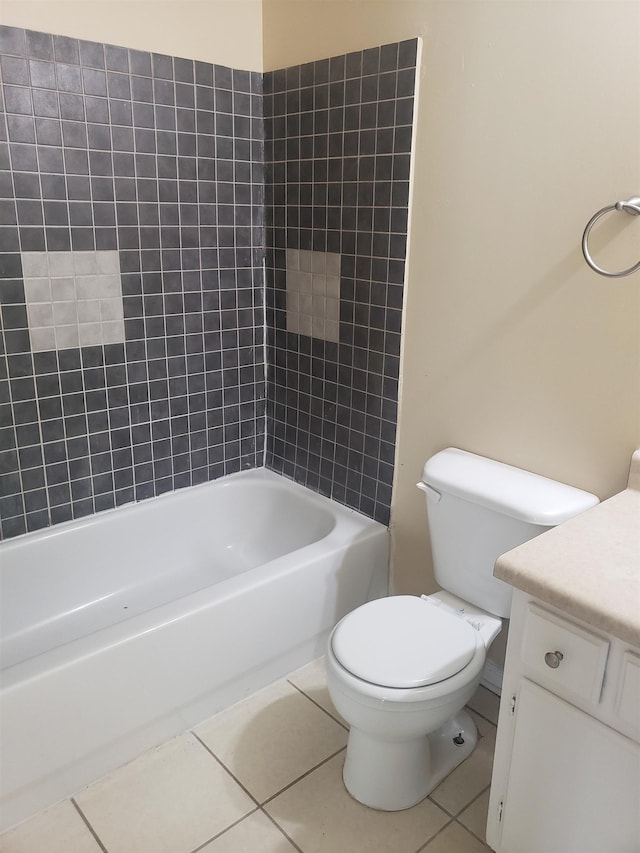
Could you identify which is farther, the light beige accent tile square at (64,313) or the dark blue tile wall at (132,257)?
the light beige accent tile square at (64,313)

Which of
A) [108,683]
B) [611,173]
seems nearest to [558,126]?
[611,173]

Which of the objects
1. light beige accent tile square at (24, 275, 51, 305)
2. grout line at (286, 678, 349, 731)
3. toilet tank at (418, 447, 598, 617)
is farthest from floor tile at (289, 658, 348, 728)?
light beige accent tile square at (24, 275, 51, 305)

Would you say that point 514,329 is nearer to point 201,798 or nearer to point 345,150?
point 345,150

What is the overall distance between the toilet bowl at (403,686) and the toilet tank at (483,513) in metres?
0.09

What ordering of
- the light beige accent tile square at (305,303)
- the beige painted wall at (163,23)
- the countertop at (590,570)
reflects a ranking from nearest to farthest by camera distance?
the countertop at (590,570), the beige painted wall at (163,23), the light beige accent tile square at (305,303)

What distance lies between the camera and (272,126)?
2.43m

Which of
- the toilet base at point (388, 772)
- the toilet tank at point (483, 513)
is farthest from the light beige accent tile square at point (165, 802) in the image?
the toilet tank at point (483, 513)

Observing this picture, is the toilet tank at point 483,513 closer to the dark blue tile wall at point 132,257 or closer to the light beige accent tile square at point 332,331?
the light beige accent tile square at point 332,331

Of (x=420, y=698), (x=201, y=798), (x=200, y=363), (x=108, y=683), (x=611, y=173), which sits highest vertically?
(x=611, y=173)

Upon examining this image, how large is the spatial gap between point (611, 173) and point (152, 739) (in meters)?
1.89

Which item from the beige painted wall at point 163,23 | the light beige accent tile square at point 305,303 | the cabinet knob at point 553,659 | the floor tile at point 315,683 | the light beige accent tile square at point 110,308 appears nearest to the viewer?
the cabinet knob at point 553,659

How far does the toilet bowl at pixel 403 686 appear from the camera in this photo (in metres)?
1.57

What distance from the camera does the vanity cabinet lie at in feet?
3.83

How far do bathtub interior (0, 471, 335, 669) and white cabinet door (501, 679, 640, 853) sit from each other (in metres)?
1.18
